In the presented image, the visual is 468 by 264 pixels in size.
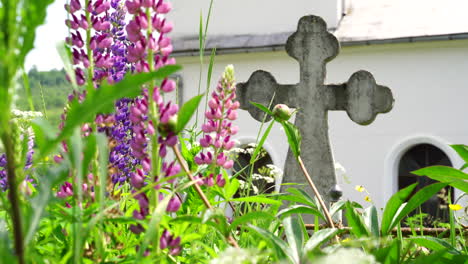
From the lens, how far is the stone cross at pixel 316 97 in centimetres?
363

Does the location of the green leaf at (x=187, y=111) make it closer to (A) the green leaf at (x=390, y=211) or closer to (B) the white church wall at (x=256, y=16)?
(A) the green leaf at (x=390, y=211)

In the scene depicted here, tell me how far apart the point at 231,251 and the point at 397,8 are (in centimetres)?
1168

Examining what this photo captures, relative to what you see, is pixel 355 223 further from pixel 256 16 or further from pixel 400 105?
pixel 256 16

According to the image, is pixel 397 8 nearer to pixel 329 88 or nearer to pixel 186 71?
pixel 186 71

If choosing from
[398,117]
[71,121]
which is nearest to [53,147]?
[71,121]

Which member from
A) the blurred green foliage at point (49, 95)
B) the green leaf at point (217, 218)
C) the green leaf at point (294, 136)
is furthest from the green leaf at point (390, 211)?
the blurred green foliage at point (49, 95)

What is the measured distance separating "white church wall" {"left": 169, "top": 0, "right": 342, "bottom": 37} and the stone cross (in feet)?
25.6

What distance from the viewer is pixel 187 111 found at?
65 centimetres

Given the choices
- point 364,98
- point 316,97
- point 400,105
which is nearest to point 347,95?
point 364,98

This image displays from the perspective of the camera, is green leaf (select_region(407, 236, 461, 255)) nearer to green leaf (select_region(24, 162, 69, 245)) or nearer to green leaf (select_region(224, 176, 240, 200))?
green leaf (select_region(224, 176, 240, 200))

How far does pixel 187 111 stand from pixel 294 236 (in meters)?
0.28

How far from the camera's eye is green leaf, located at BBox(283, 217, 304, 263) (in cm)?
80

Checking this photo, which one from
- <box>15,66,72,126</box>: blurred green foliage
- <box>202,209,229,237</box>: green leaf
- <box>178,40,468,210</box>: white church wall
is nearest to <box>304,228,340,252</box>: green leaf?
<box>202,209,229,237</box>: green leaf

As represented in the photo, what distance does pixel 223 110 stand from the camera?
0.98 metres
